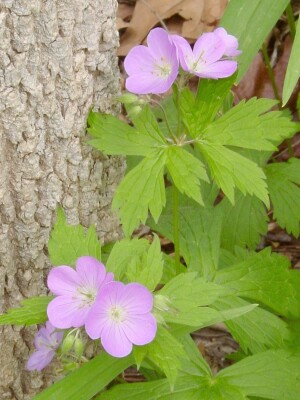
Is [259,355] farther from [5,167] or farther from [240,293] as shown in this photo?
[5,167]

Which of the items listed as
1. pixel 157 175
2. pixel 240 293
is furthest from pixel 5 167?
pixel 240 293

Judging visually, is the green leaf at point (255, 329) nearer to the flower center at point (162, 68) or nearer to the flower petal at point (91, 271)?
the flower petal at point (91, 271)

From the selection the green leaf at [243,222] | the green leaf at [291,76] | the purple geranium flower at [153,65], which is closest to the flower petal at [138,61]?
the purple geranium flower at [153,65]

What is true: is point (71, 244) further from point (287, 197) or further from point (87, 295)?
point (287, 197)

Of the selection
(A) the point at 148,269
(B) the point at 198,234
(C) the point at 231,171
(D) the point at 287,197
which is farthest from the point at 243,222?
(A) the point at 148,269

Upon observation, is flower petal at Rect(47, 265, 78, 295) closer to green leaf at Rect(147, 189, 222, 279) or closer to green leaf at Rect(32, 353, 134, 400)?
green leaf at Rect(32, 353, 134, 400)

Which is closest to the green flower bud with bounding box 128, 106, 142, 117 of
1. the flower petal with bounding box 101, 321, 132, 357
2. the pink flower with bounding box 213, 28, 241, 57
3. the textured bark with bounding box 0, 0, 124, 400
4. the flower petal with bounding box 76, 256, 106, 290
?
the textured bark with bounding box 0, 0, 124, 400
